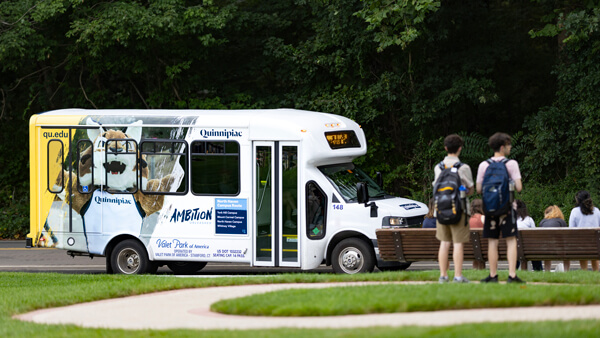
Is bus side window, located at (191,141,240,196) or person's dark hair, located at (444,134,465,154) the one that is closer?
person's dark hair, located at (444,134,465,154)

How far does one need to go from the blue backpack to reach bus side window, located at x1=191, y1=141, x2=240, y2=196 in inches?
239

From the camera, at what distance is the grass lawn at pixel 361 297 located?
7.81m

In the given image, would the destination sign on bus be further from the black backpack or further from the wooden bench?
the black backpack

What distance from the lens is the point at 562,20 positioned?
21141 mm

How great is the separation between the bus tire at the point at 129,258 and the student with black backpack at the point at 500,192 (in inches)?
295

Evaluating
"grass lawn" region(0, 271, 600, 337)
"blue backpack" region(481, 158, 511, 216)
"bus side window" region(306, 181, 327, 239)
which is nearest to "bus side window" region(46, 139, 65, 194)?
"grass lawn" region(0, 271, 600, 337)

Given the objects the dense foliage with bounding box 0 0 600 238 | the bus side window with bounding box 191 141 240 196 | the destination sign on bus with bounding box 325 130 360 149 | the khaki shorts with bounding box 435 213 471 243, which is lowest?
the khaki shorts with bounding box 435 213 471 243

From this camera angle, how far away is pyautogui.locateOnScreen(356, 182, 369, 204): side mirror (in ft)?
48.6

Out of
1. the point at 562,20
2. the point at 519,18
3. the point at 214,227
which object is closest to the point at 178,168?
the point at 214,227

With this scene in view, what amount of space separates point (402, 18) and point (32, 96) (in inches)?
460

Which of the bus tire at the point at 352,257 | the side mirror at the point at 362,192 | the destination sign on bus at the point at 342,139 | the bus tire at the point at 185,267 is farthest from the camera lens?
the bus tire at the point at 185,267

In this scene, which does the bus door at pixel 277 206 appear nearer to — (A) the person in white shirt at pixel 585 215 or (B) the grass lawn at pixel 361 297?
(B) the grass lawn at pixel 361 297

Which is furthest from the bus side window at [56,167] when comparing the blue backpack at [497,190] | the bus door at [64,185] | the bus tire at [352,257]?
the blue backpack at [497,190]

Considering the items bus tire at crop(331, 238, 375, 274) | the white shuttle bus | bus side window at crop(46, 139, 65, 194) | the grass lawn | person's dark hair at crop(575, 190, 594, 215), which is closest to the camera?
the grass lawn
